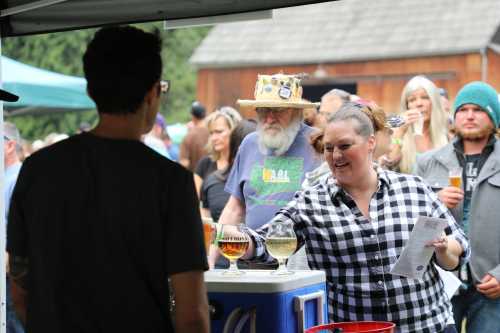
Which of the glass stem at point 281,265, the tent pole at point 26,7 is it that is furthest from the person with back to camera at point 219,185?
the glass stem at point 281,265

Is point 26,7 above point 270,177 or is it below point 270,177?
above

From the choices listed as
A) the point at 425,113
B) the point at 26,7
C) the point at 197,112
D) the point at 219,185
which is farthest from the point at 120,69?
the point at 197,112

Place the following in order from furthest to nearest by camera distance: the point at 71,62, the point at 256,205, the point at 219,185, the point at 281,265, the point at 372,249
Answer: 1. the point at 71,62
2. the point at 219,185
3. the point at 256,205
4. the point at 372,249
5. the point at 281,265

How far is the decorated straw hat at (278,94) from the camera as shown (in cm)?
653

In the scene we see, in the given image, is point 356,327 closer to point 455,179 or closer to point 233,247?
point 233,247

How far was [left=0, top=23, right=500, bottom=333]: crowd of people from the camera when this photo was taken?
305cm

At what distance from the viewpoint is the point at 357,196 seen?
4.66 metres

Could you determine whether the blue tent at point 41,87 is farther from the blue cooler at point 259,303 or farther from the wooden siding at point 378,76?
the blue cooler at point 259,303

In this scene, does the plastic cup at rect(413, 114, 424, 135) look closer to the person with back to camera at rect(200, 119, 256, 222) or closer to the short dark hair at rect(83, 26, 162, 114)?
the person with back to camera at rect(200, 119, 256, 222)

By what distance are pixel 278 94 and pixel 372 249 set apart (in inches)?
88.0

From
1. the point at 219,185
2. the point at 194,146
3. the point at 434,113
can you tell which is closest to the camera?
the point at 434,113

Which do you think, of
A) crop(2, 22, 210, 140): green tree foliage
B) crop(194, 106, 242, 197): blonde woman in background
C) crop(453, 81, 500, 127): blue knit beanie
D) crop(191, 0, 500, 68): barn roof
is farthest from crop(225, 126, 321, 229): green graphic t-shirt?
crop(2, 22, 210, 140): green tree foliage

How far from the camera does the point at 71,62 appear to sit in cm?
3694

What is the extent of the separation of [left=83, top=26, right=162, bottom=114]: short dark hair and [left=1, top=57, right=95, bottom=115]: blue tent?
11.7 meters
